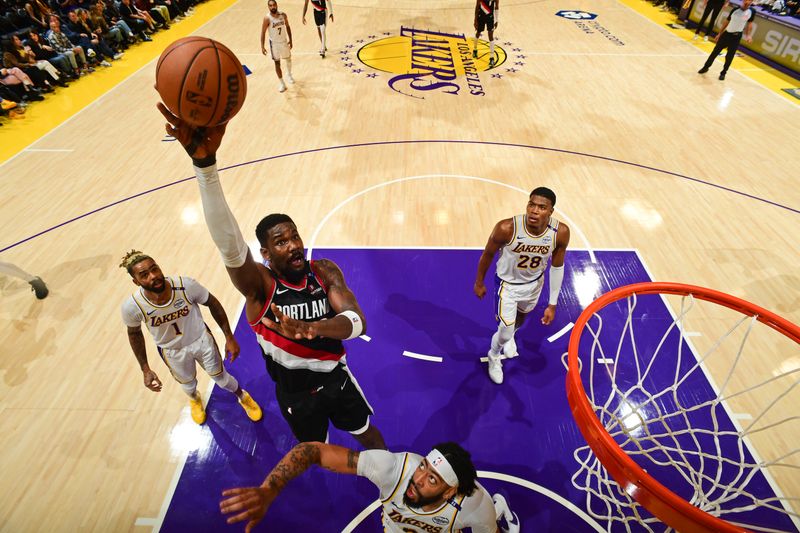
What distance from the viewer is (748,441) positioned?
3703 mm

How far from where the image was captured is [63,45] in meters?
10.4

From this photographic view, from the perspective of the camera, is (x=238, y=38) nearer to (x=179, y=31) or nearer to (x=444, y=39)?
(x=179, y=31)

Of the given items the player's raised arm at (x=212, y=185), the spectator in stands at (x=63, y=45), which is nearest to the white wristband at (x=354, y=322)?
the player's raised arm at (x=212, y=185)

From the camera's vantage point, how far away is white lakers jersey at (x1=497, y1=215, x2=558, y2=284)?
3656 millimetres

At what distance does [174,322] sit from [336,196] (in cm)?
372

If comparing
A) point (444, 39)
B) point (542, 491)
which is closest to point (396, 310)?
point (542, 491)

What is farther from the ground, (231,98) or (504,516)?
(231,98)

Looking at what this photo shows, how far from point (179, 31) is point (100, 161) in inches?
319

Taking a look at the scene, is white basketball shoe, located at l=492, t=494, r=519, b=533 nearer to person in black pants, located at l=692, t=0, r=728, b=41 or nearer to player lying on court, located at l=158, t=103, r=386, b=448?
player lying on court, located at l=158, t=103, r=386, b=448

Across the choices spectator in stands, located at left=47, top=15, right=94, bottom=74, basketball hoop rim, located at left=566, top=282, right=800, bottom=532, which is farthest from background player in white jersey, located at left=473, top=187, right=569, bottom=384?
spectator in stands, located at left=47, top=15, right=94, bottom=74

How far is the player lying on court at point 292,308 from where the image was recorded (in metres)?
2.07

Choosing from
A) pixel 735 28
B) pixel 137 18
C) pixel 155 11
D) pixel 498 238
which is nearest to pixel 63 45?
pixel 137 18

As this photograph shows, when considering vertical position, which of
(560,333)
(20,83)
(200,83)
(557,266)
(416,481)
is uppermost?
(200,83)

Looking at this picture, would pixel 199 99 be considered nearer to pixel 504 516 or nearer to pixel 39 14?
pixel 504 516
